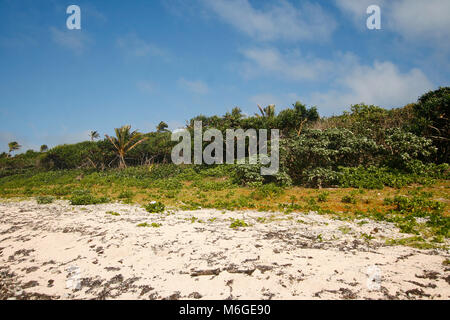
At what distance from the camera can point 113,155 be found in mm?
23219

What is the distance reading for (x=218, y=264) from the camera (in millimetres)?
2996

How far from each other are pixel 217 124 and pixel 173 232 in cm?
1585

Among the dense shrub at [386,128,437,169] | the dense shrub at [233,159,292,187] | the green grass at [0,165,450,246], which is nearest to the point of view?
the green grass at [0,165,450,246]

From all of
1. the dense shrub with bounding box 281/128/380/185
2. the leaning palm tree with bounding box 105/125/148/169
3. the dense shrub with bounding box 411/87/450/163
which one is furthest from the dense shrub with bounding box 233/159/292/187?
the leaning palm tree with bounding box 105/125/148/169

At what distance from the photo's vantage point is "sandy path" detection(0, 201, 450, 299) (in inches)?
96.0

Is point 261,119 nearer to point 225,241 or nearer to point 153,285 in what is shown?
point 225,241

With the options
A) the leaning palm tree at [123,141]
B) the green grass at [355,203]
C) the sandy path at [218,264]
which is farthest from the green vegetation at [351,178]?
the leaning palm tree at [123,141]

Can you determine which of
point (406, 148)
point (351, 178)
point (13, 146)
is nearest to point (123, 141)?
point (351, 178)

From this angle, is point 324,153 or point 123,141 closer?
point 324,153

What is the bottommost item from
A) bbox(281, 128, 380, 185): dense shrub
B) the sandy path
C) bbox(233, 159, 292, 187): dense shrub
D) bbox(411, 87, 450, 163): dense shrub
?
the sandy path

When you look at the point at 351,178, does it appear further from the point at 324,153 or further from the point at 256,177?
the point at 256,177

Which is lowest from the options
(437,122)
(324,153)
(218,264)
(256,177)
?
(218,264)

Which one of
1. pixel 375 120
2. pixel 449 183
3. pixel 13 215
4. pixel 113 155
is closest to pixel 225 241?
pixel 13 215

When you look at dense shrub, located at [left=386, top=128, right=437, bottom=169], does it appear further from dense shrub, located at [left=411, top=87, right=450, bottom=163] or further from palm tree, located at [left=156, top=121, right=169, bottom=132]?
palm tree, located at [left=156, top=121, right=169, bottom=132]
